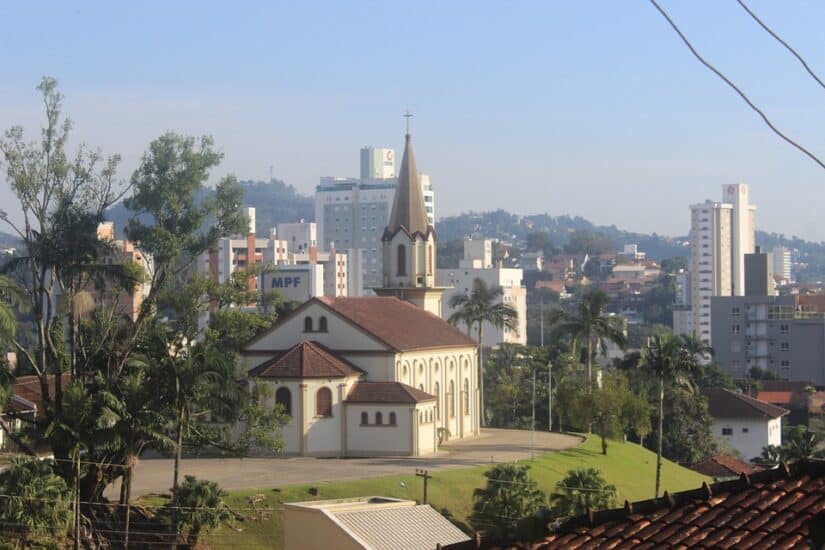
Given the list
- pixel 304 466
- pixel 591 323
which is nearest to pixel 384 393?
pixel 304 466

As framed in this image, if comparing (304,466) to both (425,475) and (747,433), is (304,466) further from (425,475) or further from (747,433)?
(747,433)

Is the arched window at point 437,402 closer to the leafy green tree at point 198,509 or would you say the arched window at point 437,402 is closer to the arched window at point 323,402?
the arched window at point 323,402

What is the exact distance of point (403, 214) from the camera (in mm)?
73438

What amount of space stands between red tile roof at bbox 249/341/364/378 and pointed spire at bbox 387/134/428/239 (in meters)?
15.3

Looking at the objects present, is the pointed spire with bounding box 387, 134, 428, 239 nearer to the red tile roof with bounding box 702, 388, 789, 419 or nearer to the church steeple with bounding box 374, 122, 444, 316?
the church steeple with bounding box 374, 122, 444, 316

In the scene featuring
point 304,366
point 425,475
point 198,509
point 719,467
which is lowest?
point 719,467

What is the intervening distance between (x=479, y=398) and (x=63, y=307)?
30324 mm

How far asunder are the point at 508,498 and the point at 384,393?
15630mm

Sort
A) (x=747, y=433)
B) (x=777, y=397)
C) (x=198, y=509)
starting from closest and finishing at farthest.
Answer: (x=198, y=509)
(x=747, y=433)
(x=777, y=397)

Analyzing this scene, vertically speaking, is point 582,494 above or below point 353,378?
below

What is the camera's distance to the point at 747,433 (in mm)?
89062

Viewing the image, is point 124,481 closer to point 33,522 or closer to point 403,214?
point 33,522

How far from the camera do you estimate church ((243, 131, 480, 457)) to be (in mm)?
57781

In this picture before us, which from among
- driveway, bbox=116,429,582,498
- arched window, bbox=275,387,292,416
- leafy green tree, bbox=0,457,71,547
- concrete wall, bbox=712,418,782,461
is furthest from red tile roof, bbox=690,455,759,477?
leafy green tree, bbox=0,457,71,547
